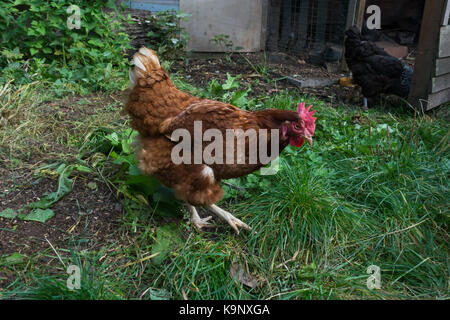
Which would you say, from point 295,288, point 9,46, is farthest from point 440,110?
point 9,46

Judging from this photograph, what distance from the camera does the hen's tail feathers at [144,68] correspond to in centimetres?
242

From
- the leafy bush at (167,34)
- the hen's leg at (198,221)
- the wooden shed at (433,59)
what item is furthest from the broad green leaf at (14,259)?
the wooden shed at (433,59)

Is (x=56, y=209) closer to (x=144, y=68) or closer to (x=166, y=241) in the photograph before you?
(x=166, y=241)

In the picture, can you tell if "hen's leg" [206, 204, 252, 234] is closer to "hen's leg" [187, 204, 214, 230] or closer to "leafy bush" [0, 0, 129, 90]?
"hen's leg" [187, 204, 214, 230]

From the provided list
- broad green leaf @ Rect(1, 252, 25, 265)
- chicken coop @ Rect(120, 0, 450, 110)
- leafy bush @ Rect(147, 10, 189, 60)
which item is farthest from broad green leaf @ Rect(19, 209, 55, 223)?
chicken coop @ Rect(120, 0, 450, 110)

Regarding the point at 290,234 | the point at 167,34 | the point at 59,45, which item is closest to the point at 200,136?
the point at 290,234

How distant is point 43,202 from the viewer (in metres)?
2.44

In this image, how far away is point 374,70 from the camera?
16.6 feet

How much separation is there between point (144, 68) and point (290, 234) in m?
1.53

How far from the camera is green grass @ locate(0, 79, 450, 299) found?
2006 mm

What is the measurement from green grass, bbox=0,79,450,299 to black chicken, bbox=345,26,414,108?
1.83 m

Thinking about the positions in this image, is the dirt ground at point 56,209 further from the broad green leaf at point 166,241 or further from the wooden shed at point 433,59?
the wooden shed at point 433,59

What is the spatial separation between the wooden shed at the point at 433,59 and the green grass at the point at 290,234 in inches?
54.8
